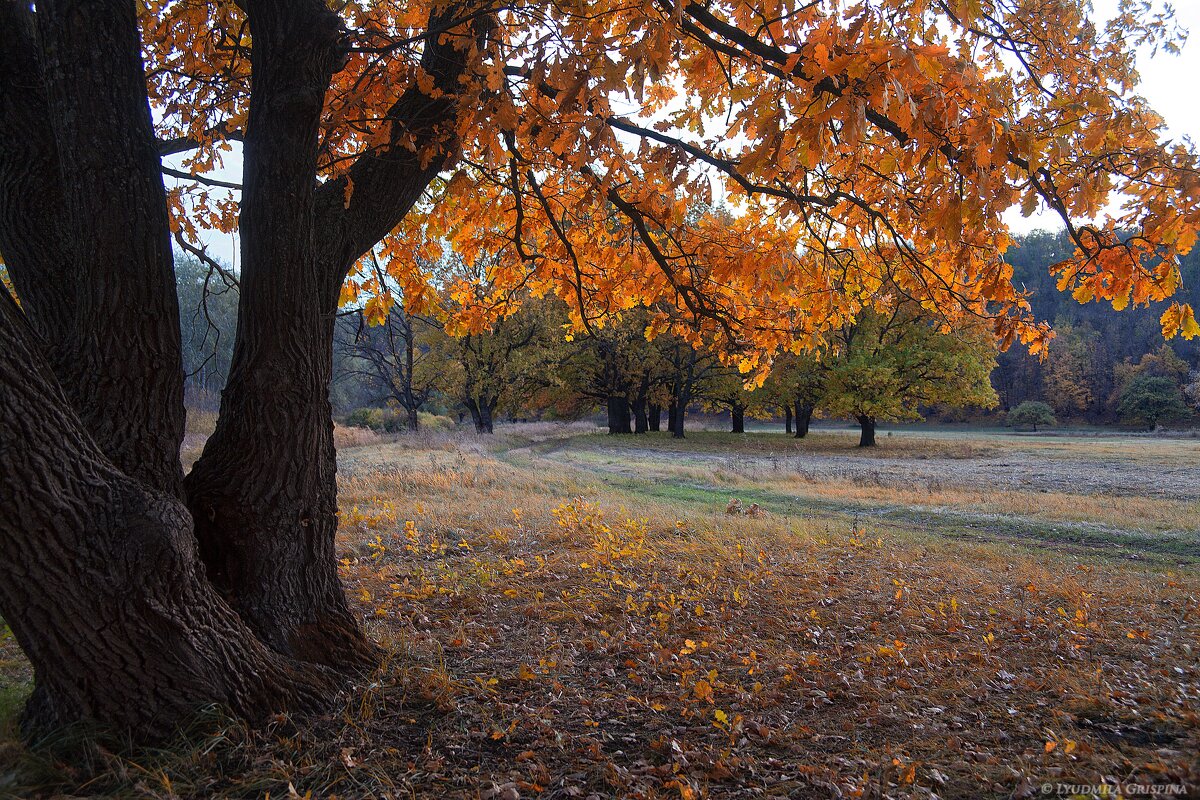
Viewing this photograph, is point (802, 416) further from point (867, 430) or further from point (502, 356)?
point (502, 356)

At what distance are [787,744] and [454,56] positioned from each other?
13.8 feet

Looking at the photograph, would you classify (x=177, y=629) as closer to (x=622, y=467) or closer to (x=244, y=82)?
(x=244, y=82)

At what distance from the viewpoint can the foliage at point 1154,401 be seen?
50.1 meters

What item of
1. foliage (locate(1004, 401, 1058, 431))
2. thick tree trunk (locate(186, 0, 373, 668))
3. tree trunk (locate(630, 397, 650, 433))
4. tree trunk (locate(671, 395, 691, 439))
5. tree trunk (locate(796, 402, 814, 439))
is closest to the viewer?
thick tree trunk (locate(186, 0, 373, 668))

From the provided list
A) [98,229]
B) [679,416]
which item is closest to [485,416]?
[679,416]

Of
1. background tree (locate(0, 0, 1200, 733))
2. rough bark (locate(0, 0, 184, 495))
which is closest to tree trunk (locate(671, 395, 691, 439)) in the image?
background tree (locate(0, 0, 1200, 733))

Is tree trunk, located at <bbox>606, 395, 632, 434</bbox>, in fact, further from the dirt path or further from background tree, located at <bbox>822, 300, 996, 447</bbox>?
background tree, located at <bbox>822, 300, 996, 447</bbox>

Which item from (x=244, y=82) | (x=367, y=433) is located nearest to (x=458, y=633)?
(x=244, y=82)

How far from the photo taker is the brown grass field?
8.73ft

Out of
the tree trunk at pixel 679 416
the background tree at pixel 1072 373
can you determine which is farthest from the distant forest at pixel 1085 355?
the tree trunk at pixel 679 416

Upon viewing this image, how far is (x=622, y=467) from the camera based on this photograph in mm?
20000

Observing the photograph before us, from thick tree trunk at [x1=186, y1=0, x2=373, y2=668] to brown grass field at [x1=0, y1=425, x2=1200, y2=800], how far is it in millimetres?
773

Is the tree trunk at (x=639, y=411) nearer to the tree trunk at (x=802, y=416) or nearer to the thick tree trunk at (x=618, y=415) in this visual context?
the thick tree trunk at (x=618, y=415)

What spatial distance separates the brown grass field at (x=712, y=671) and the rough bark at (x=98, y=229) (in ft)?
4.58
